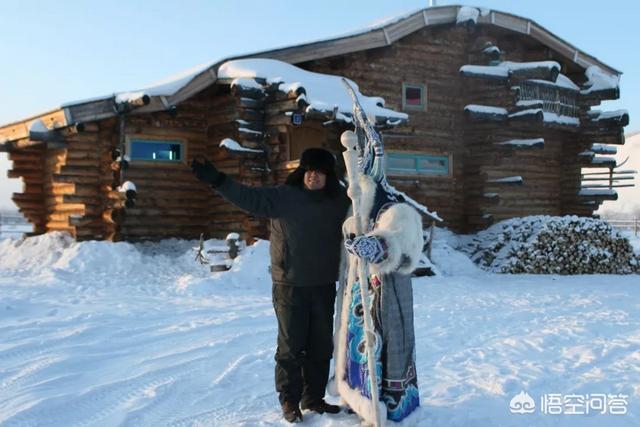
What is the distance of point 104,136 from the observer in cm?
1218

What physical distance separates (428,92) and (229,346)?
10954 mm

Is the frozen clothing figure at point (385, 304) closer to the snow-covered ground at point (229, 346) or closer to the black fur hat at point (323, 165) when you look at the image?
the snow-covered ground at point (229, 346)

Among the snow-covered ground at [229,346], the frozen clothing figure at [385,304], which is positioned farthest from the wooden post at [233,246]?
the frozen clothing figure at [385,304]

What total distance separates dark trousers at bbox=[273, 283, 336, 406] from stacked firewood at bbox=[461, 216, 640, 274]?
9.95m

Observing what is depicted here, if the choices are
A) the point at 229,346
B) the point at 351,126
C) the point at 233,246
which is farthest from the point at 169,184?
the point at 229,346

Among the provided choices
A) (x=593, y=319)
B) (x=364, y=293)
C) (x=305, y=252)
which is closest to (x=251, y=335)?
(x=305, y=252)

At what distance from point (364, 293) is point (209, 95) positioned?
403 inches

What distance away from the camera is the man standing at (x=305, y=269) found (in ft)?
12.2

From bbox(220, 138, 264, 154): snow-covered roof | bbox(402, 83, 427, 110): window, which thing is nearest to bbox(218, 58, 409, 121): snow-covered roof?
bbox(220, 138, 264, 154): snow-covered roof

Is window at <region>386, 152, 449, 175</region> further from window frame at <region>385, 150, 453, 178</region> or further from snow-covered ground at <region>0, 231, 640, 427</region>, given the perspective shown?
snow-covered ground at <region>0, 231, 640, 427</region>

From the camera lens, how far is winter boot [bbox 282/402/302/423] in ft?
11.9

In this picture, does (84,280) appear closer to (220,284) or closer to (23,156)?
(220,284)

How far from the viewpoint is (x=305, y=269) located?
3742 mm

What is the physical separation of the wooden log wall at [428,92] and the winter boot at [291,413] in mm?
10582
